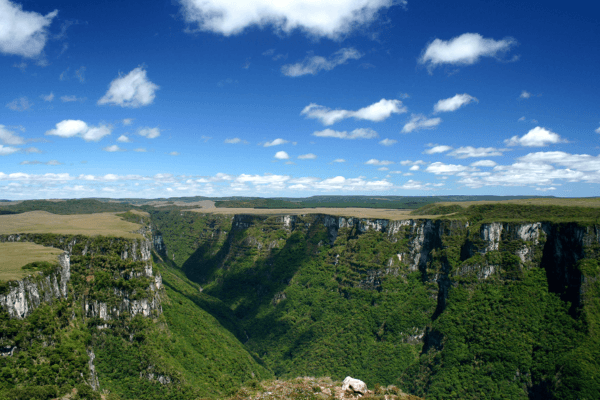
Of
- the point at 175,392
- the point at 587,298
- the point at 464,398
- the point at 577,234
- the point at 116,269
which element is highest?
the point at 577,234

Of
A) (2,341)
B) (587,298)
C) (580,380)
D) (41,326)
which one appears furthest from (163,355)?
(587,298)

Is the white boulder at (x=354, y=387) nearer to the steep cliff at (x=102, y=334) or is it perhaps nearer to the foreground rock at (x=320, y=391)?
the foreground rock at (x=320, y=391)

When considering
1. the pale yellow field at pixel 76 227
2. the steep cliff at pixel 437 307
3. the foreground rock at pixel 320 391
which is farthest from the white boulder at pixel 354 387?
the pale yellow field at pixel 76 227

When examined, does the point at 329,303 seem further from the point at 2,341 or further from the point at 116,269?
the point at 2,341

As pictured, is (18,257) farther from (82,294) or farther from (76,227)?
(76,227)

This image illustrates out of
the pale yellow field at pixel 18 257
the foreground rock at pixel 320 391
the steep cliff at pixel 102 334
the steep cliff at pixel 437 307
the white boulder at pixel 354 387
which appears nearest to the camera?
the foreground rock at pixel 320 391

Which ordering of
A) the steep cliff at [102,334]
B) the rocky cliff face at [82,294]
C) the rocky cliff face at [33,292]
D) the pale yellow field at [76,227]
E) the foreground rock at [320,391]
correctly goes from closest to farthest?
the foreground rock at [320,391], the steep cliff at [102,334], the rocky cliff face at [33,292], the rocky cliff face at [82,294], the pale yellow field at [76,227]

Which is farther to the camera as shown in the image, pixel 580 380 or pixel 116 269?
pixel 116 269
